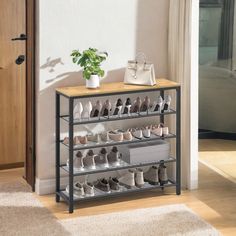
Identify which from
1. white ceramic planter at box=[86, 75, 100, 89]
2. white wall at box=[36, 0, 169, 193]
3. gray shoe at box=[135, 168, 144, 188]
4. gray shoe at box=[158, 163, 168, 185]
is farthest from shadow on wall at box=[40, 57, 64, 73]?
gray shoe at box=[158, 163, 168, 185]

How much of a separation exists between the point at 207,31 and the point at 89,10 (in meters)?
1.86

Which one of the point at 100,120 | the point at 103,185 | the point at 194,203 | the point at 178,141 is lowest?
the point at 194,203

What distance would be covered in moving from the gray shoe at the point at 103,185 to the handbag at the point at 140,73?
74 cm

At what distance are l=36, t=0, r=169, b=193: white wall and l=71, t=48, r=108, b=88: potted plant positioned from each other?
159mm

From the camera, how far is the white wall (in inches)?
202

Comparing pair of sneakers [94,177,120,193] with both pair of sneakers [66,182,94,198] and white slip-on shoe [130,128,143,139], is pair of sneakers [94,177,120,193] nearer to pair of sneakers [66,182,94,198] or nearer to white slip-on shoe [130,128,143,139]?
pair of sneakers [66,182,94,198]

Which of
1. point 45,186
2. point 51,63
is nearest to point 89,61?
point 51,63

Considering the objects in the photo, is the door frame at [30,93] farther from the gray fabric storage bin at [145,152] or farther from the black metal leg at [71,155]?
the gray fabric storage bin at [145,152]

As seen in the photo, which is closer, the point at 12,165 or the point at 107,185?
the point at 107,185

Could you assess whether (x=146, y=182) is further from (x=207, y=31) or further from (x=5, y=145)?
(x=207, y=31)

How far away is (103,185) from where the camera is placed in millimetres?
5199

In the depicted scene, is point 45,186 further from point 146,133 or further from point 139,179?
point 146,133

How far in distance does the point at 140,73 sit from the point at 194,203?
1009 millimetres

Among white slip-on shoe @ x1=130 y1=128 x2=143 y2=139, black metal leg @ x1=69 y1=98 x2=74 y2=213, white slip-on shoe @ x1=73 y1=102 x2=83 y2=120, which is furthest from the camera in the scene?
white slip-on shoe @ x1=130 y1=128 x2=143 y2=139
